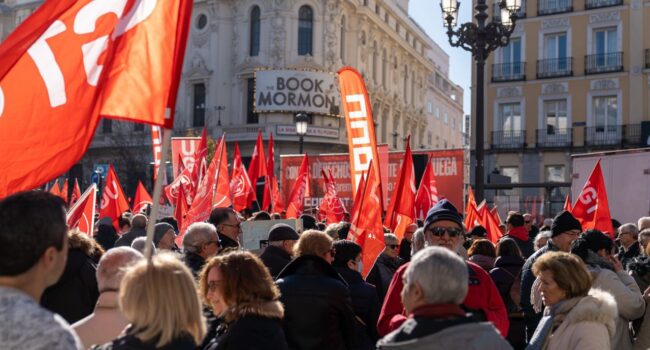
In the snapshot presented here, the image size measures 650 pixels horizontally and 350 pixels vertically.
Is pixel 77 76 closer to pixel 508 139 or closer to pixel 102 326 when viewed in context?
pixel 102 326

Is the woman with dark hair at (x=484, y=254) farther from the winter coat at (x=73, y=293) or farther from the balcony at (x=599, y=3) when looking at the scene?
the balcony at (x=599, y=3)

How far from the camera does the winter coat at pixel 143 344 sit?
3.21 meters

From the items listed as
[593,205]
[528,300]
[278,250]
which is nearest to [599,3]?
[593,205]

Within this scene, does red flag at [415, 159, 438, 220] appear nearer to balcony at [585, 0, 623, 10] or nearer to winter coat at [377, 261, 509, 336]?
winter coat at [377, 261, 509, 336]

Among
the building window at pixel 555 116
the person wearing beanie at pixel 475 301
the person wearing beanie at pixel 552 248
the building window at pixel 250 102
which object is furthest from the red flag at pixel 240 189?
the building window at pixel 250 102

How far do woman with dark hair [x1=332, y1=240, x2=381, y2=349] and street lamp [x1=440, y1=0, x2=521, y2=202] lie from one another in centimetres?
860

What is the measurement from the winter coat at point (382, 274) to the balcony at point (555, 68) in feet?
95.4

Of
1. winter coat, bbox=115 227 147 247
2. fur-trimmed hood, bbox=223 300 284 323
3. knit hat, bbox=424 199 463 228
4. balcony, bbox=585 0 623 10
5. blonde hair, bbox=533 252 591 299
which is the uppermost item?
balcony, bbox=585 0 623 10

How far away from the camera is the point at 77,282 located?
5656 mm

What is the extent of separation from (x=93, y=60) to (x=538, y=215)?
2266 cm

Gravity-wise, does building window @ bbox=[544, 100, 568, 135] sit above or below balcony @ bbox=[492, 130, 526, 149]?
above

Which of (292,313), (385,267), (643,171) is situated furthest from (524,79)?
(292,313)

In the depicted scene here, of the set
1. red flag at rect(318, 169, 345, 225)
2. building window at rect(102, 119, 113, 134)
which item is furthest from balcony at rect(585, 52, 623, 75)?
building window at rect(102, 119, 113, 134)

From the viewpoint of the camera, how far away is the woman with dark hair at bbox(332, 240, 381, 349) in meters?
6.08
